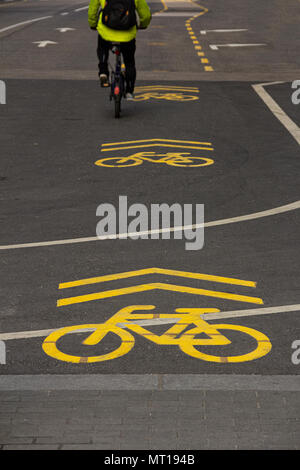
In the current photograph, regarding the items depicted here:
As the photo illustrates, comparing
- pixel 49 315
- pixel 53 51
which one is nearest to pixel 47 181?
pixel 49 315

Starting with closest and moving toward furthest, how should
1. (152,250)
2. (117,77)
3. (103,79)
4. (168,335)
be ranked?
(168,335) < (152,250) < (117,77) < (103,79)

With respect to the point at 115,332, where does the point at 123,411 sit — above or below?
below

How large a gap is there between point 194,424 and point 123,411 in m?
0.44

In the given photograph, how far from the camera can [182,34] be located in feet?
109

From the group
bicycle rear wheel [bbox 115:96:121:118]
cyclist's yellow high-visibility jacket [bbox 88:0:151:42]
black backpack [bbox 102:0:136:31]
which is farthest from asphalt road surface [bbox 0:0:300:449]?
black backpack [bbox 102:0:136:31]

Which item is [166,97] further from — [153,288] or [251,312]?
[251,312]

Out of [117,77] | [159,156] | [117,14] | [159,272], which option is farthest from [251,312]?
[117,14]

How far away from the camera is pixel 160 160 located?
42.3 feet

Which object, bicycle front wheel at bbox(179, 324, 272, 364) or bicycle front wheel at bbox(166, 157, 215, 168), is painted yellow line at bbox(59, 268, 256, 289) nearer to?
bicycle front wheel at bbox(179, 324, 272, 364)

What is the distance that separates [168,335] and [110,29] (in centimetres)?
922

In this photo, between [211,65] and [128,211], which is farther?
[211,65]

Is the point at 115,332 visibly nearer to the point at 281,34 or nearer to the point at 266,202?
the point at 266,202

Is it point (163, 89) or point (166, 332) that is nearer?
point (166, 332)

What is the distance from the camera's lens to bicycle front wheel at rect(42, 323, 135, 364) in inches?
246
